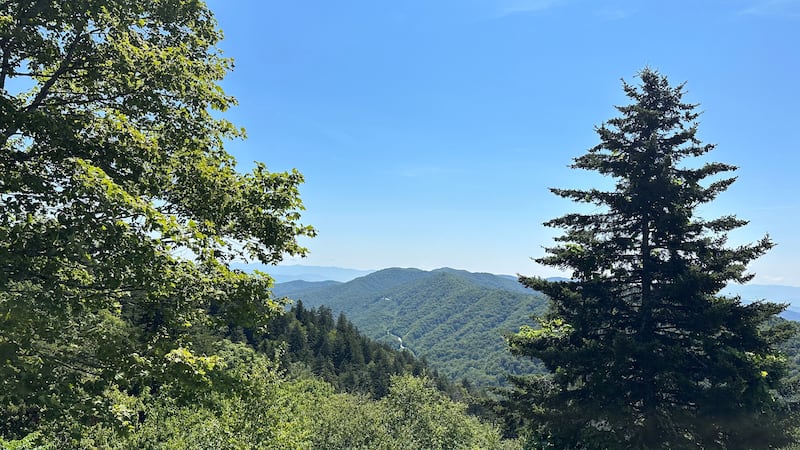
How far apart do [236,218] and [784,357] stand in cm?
1709

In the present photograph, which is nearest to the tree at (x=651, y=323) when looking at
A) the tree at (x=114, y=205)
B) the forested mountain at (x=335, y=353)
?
the tree at (x=114, y=205)

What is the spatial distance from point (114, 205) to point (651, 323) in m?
16.6

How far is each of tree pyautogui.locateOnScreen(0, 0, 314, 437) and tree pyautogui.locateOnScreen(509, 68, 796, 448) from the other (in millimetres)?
11577

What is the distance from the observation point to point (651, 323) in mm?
16016

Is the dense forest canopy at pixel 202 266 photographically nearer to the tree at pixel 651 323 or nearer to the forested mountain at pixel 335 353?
the tree at pixel 651 323

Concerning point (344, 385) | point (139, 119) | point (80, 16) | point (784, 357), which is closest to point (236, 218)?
point (139, 119)

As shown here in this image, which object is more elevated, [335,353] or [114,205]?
[114,205]

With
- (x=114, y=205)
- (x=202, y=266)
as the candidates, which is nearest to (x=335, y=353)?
(x=202, y=266)

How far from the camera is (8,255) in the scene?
6.41m

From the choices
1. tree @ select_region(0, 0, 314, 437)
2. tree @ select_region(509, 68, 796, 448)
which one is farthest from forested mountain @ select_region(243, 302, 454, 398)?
tree @ select_region(0, 0, 314, 437)

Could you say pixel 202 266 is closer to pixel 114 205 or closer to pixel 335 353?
pixel 114 205

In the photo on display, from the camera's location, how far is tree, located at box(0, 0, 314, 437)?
6.58 meters

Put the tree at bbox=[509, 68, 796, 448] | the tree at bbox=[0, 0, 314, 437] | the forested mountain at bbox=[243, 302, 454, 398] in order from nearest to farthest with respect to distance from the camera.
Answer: the tree at bbox=[0, 0, 314, 437] < the tree at bbox=[509, 68, 796, 448] < the forested mountain at bbox=[243, 302, 454, 398]

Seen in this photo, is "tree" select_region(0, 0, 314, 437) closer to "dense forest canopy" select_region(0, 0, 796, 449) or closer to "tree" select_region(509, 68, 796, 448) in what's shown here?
"dense forest canopy" select_region(0, 0, 796, 449)
